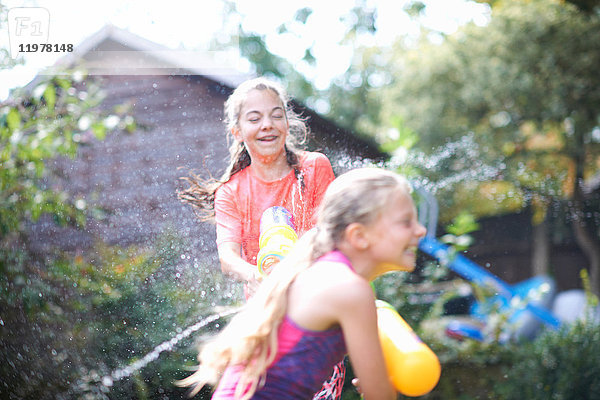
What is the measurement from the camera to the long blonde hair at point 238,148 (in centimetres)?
208

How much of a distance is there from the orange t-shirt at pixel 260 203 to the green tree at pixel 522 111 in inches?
110

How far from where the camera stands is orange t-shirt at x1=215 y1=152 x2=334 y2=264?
205cm

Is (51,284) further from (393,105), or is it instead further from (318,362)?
(393,105)

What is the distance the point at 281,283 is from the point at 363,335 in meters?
0.22

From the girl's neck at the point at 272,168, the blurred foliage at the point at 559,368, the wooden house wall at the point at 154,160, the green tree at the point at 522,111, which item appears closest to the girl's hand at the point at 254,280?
the girl's neck at the point at 272,168

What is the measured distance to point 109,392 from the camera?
2.84 metres

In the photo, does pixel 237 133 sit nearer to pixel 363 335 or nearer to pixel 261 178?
pixel 261 178

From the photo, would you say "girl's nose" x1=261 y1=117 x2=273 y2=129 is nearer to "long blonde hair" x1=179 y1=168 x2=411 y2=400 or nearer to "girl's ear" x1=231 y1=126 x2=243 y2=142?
"girl's ear" x1=231 y1=126 x2=243 y2=142

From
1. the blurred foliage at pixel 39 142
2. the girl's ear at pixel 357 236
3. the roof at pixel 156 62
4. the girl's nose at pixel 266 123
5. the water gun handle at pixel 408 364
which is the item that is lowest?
the blurred foliage at pixel 39 142

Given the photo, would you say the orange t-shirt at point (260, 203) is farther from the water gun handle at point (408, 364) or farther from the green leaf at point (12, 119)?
the green leaf at point (12, 119)

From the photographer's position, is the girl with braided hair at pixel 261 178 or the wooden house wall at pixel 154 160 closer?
the girl with braided hair at pixel 261 178

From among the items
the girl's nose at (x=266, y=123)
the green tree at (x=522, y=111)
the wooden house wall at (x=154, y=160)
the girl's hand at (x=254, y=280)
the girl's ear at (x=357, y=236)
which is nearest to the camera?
the girl's ear at (x=357, y=236)

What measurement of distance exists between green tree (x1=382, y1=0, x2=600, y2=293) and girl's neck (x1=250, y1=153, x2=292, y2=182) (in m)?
2.80

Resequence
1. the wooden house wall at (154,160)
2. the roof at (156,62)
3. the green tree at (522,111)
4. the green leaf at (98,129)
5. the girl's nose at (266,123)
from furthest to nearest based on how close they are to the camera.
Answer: the green tree at (522,111) < the green leaf at (98,129) < the roof at (156,62) < the wooden house wall at (154,160) < the girl's nose at (266,123)
